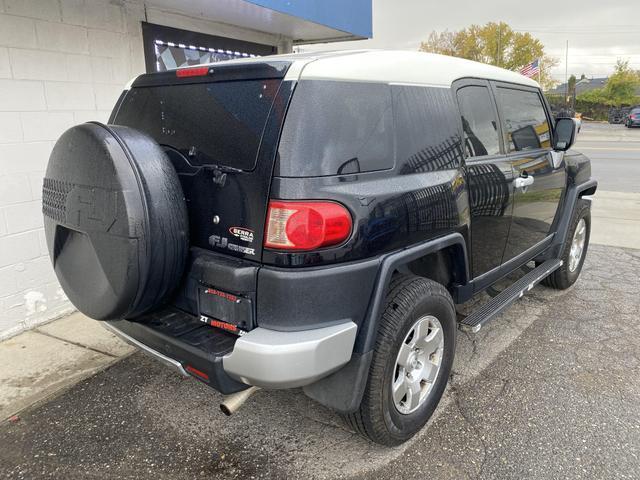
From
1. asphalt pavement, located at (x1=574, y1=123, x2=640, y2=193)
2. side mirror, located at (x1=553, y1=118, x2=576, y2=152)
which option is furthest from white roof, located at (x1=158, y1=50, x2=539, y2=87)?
asphalt pavement, located at (x1=574, y1=123, x2=640, y2=193)

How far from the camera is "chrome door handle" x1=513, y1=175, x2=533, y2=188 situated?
11.5 ft

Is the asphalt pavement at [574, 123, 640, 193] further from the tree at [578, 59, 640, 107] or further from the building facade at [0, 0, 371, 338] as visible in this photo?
the tree at [578, 59, 640, 107]

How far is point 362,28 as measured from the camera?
7016 millimetres

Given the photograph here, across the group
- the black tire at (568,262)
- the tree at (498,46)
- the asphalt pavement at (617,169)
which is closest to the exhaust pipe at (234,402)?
the black tire at (568,262)

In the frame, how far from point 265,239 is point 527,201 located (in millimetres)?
2372

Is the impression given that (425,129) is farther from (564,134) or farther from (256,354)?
(564,134)

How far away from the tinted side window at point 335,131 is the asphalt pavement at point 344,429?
1514 millimetres

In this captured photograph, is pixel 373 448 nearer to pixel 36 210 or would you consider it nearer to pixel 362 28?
pixel 36 210

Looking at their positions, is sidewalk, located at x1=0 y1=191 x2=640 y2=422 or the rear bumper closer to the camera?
the rear bumper

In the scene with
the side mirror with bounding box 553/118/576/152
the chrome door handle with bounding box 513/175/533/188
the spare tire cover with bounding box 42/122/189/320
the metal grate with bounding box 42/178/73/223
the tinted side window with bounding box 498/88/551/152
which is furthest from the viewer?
the side mirror with bounding box 553/118/576/152

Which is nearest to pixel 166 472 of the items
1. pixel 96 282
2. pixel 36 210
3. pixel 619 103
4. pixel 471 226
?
pixel 96 282

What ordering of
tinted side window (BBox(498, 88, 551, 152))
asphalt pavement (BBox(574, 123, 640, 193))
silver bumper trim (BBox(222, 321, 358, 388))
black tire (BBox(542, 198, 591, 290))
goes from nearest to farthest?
silver bumper trim (BBox(222, 321, 358, 388))
tinted side window (BBox(498, 88, 551, 152))
black tire (BBox(542, 198, 591, 290))
asphalt pavement (BBox(574, 123, 640, 193))

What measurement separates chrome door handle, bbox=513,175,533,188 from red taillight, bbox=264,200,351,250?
6.08 ft

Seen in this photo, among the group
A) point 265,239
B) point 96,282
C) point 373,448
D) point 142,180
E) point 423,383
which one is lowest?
point 373,448
